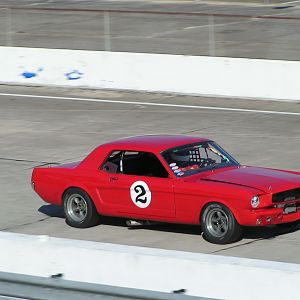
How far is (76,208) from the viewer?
13844 millimetres

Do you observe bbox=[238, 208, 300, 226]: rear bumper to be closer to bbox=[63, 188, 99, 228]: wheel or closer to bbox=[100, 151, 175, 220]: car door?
bbox=[100, 151, 175, 220]: car door

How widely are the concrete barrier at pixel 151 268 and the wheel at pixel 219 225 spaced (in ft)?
10.8

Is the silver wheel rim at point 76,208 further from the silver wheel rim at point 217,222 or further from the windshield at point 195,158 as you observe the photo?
the silver wheel rim at point 217,222

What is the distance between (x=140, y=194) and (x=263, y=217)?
173 centimetres

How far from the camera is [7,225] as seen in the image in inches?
551

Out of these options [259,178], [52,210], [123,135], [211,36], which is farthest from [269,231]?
[211,36]

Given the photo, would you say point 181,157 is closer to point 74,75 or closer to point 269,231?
point 269,231

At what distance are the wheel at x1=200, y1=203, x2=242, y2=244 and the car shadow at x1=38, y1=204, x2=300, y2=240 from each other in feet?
1.89

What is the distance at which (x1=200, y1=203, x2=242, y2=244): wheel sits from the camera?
486 inches

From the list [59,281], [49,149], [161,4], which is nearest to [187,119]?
[49,149]

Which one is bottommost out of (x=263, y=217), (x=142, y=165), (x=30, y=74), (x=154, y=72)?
(x=263, y=217)

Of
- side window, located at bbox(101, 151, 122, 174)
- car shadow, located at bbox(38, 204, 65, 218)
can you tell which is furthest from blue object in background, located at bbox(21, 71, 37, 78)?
side window, located at bbox(101, 151, 122, 174)

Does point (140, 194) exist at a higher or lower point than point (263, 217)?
higher

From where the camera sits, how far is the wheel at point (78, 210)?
13.7m
